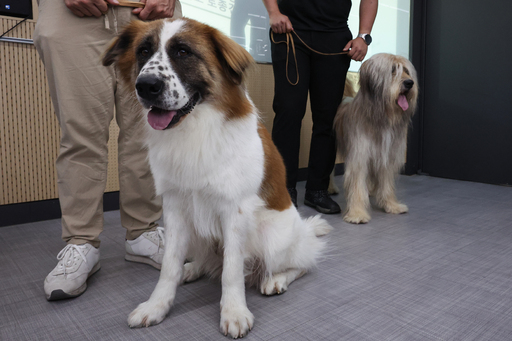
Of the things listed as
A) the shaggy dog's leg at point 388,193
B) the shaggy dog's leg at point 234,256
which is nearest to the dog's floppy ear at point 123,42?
the shaggy dog's leg at point 234,256

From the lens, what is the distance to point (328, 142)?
2.88 metres

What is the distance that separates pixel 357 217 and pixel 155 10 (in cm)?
175

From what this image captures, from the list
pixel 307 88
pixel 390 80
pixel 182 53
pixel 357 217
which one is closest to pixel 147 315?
pixel 182 53

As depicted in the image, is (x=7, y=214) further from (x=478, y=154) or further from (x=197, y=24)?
(x=478, y=154)

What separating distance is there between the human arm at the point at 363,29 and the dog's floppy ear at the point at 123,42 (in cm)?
172

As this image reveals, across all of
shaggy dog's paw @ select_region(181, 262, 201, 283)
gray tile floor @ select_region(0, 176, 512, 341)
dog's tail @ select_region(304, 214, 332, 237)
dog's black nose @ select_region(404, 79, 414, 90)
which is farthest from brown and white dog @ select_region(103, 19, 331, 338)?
dog's black nose @ select_region(404, 79, 414, 90)

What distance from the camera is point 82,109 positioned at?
150cm

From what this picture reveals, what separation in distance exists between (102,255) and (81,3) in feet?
3.74

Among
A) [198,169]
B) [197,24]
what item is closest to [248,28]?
[197,24]

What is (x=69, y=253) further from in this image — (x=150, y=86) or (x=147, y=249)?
(x=150, y=86)

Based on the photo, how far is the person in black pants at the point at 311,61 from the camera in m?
2.54

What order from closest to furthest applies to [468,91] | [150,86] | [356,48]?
[150,86] → [356,48] → [468,91]

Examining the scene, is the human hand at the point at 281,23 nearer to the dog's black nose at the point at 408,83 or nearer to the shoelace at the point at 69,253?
the dog's black nose at the point at 408,83

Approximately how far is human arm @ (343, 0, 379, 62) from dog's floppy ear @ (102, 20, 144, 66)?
5.66 ft
